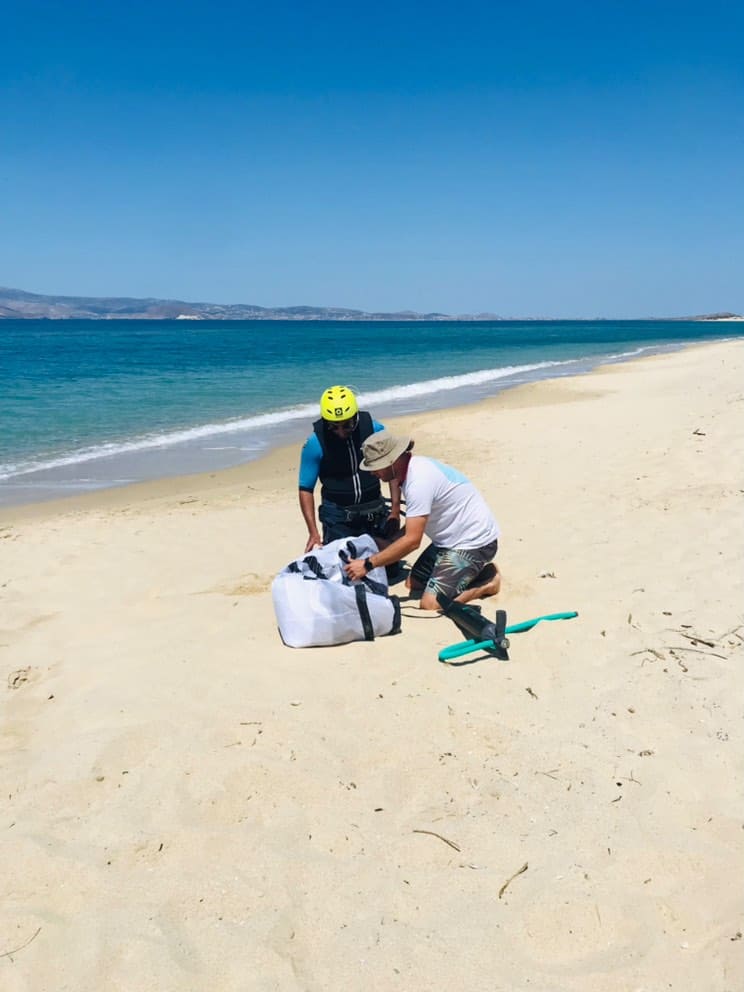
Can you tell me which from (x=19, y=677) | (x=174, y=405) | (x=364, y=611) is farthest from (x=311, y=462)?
(x=174, y=405)

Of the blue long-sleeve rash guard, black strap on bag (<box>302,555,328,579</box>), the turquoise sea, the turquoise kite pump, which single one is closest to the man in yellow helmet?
the blue long-sleeve rash guard

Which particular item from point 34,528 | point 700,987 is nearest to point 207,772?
point 700,987

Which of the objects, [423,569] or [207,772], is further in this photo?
[423,569]

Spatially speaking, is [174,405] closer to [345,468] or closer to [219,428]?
[219,428]

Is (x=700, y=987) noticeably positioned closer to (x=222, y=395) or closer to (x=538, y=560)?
(x=538, y=560)

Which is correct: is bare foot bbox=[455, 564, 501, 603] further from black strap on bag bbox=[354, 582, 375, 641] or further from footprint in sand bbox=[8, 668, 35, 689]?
footprint in sand bbox=[8, 668, 35, 689]

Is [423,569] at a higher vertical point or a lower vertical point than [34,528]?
higher

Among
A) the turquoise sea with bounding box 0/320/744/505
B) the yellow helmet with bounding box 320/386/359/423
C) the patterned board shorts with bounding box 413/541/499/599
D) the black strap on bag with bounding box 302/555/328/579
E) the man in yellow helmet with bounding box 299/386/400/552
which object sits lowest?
the turquoise sea with bounding box 0/320/744/505

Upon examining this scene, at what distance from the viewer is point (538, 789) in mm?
2973

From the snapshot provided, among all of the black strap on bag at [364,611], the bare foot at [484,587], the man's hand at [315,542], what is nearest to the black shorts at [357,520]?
the man's hand at [315,542]

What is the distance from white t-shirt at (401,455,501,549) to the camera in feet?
14.8

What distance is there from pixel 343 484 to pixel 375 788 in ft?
9.14

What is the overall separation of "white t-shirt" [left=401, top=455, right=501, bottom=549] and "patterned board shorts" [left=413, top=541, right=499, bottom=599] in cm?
4

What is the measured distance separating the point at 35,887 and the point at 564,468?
7.75 m
